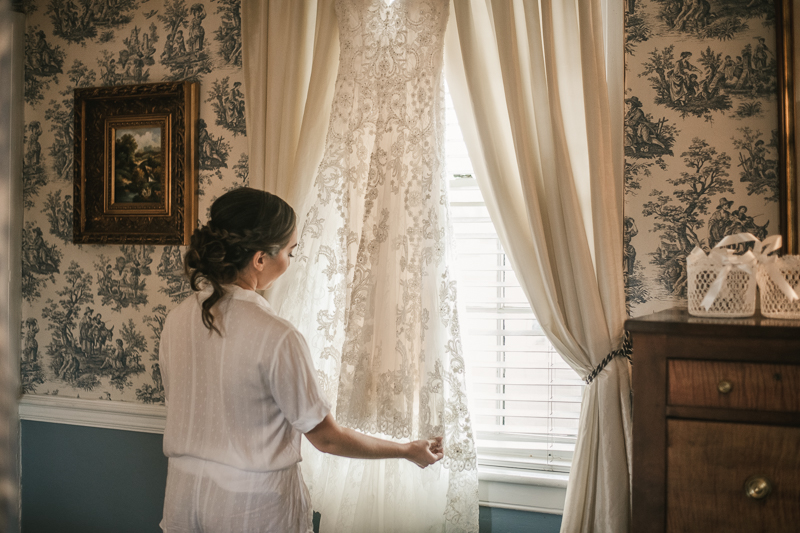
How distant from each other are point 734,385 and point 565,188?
0.78 metres

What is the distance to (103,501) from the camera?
243 cm

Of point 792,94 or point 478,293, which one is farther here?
point 478,293

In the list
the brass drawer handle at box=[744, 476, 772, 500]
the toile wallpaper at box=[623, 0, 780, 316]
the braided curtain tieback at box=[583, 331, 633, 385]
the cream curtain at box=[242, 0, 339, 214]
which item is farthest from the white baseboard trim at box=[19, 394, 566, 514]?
the cream curtain at box=[242, 0, 339, 214]

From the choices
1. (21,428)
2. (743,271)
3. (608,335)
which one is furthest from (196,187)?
(743,271)

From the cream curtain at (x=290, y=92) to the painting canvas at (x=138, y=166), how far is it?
0.47 meters

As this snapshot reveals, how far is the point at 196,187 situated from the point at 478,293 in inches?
48.0

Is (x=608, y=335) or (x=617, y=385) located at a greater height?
(x=608, y=335)

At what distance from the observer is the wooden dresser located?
3.80ft

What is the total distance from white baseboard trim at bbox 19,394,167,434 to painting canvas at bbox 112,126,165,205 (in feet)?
2.86

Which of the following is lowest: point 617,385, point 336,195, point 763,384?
point 617,385

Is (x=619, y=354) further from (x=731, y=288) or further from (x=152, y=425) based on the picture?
(x=152, y=425)

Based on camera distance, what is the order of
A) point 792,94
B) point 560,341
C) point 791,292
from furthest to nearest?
point 560,341, point 792,94, point 791,292

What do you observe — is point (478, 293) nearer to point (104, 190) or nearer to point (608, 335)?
point (608, 335)

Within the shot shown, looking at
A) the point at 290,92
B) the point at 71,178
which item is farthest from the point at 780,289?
the point at 71,178
